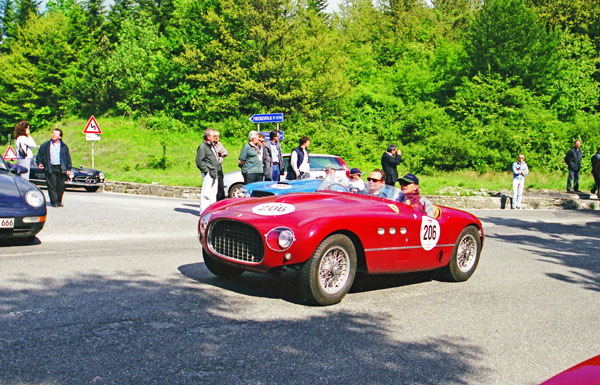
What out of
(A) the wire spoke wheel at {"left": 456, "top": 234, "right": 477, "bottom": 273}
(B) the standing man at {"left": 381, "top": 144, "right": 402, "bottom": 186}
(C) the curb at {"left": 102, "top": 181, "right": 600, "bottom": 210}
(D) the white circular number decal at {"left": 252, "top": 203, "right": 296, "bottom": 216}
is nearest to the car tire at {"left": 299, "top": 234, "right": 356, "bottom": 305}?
(D) the white circular number decal at {"left": 252, "top": 203, "right": 296, "bottom": 216}

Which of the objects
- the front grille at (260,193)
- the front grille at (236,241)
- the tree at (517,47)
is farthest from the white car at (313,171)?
the tree at (517,47)

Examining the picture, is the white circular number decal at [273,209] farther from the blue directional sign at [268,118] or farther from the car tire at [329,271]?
the blue directional sign at [268,118]

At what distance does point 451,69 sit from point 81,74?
3585 cm

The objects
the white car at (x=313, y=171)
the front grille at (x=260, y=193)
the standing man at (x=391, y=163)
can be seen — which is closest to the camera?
the front grille at (x=260, y=193)

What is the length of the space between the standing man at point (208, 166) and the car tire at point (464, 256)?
600 cm

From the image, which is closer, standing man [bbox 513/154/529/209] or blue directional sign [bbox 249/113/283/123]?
standing man [bbox 513/154/529/209]

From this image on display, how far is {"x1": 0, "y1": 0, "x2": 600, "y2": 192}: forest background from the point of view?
3425cm

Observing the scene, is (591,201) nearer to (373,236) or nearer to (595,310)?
(595,310)

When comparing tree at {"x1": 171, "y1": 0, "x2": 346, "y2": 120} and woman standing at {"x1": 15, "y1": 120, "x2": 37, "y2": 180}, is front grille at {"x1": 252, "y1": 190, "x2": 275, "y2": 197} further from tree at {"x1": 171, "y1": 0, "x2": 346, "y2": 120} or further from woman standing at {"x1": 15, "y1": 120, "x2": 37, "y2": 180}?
tree at {"x1": 171, "y1": 0, "x2": 346, "y2": 120}

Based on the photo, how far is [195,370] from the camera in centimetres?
353

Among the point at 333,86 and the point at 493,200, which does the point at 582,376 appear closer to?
the point at 493,200

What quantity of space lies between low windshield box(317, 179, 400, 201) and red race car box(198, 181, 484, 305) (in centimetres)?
1

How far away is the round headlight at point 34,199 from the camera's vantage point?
26.2ft

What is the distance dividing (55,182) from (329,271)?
396 inches
